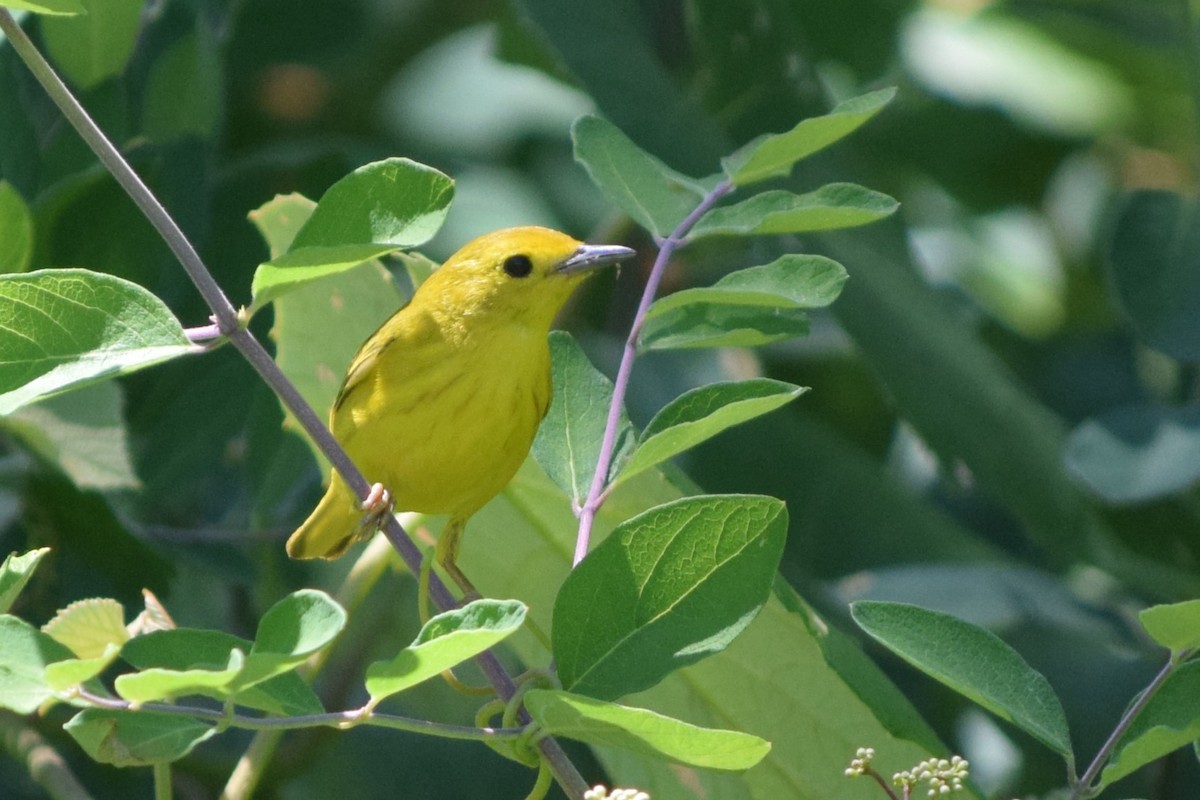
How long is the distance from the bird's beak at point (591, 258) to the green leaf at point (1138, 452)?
875 mm

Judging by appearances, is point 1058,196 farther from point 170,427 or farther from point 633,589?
point 633,589

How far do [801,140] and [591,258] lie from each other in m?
0.59

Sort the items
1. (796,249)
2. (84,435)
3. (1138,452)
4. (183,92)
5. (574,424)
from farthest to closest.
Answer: (796,249) → (1138,452) → (183,92) → (84,435) → (574,424)

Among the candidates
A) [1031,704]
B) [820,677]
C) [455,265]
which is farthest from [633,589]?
[455,265]

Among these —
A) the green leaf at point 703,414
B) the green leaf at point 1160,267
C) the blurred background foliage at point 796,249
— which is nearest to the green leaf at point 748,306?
the green leaf at point 703,414

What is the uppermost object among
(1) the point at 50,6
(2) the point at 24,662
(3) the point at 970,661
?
(1) the point at 50,6

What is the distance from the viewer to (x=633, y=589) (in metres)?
1.31

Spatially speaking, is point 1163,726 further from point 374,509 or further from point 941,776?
point 374,509

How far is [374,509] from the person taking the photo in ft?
5.20

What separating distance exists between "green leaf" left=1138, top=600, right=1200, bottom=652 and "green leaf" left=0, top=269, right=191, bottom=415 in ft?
2.73

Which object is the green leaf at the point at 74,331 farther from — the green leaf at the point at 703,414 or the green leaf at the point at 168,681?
the green leaf at the point at 703,414

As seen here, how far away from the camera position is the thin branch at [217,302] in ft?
3.94

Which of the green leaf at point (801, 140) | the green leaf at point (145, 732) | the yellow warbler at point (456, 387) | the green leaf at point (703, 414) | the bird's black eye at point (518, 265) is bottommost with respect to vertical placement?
the yellow warbler at point (456, 387)

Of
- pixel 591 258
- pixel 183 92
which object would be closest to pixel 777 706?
pixel 591 258
